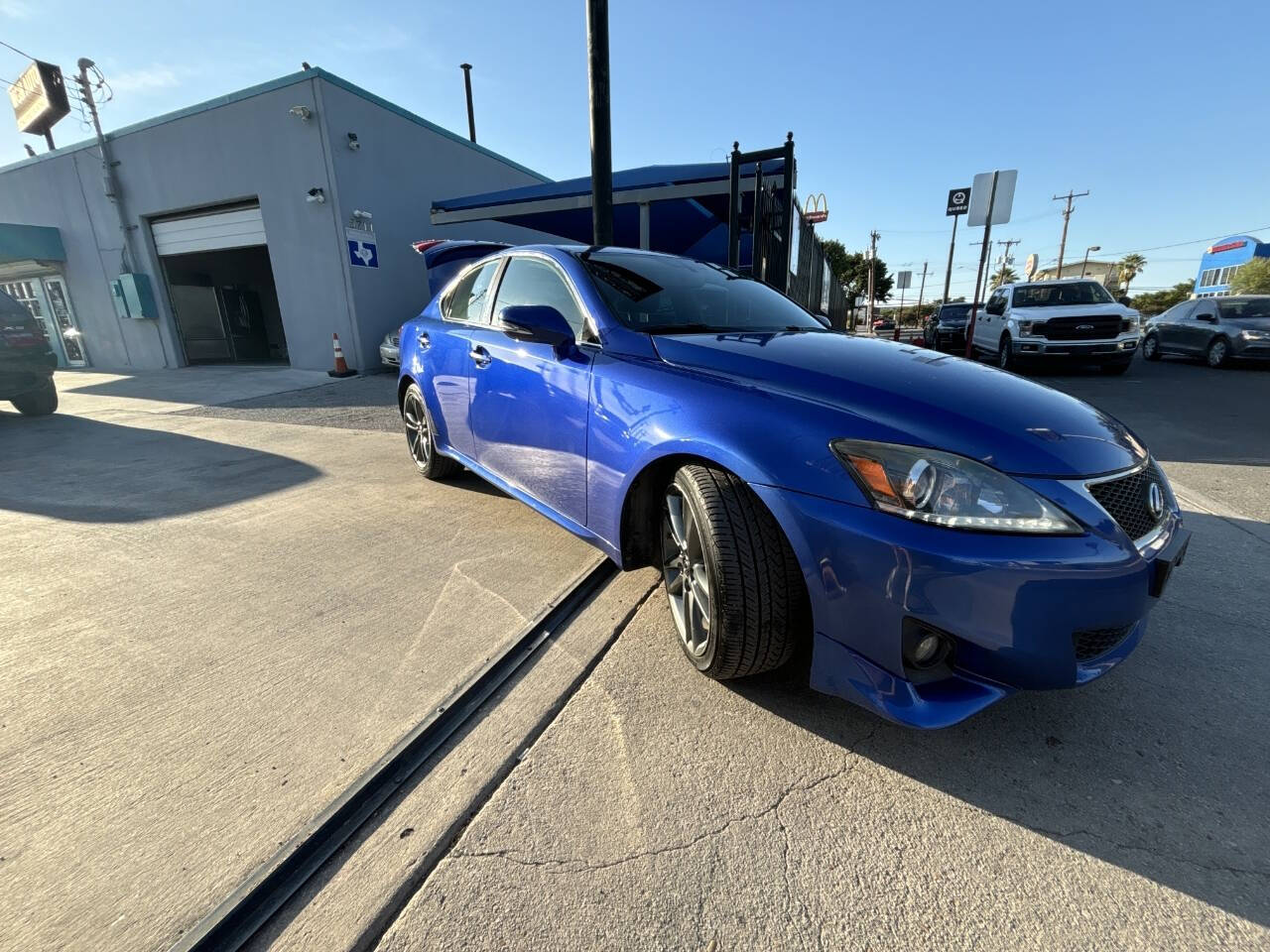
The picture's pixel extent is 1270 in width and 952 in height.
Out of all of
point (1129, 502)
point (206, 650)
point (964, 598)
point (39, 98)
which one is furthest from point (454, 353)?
point (39, 98)

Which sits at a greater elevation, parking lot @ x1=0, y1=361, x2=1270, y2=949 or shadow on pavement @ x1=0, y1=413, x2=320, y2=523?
shadow on pavement @ x1=0, y1=413, x2=320, y2=523

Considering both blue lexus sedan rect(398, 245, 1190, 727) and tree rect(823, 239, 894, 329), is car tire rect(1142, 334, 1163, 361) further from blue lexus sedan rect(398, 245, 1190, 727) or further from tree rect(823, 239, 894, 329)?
tree rect(823, 239, 894, 329)

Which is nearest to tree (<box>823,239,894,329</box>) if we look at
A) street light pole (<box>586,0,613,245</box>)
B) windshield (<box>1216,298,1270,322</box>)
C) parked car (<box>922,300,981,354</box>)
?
parked car (<box>922,300,981,354</box>)

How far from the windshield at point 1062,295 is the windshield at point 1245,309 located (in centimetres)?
265

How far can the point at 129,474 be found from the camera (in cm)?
A: 450

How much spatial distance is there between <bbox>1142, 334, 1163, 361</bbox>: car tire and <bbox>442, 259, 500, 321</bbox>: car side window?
15.2 meters

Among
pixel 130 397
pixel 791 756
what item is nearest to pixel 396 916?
pixel 791 756

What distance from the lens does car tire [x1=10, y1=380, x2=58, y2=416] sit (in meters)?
7.02

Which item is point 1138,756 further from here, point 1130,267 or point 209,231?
point 1130,267

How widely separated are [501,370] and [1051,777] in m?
2.61

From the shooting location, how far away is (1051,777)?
157 cm

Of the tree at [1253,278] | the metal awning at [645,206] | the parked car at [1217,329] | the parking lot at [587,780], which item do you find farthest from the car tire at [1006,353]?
the tree at [1253,278]

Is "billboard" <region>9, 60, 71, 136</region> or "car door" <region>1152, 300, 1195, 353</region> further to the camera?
"billboard" <region>9, 60, 71, 136</region>

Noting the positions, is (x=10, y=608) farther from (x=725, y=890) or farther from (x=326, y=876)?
(x=725, y=890)
